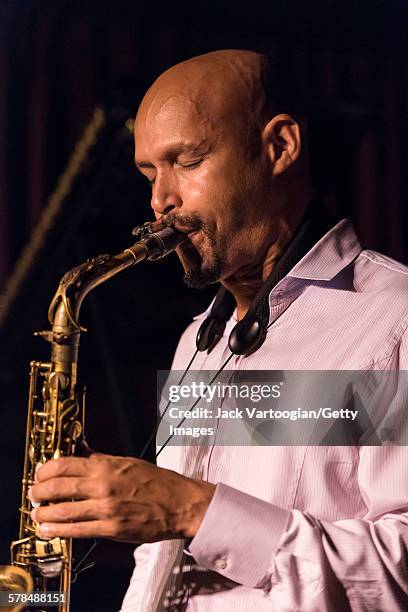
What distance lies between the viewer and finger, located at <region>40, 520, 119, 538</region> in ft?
4.17

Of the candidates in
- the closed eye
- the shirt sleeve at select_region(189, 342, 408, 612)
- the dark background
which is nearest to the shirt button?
the shirt sleeve at select_region(189, 342, 408, 612)

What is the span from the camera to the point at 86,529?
4.21 ft

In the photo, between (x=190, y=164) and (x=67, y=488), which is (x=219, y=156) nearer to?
(x=190, y=164)

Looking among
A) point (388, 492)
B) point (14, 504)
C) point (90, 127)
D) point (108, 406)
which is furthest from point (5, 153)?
point (388, 492)

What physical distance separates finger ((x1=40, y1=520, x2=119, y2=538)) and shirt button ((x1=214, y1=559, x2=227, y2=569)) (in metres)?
0.19

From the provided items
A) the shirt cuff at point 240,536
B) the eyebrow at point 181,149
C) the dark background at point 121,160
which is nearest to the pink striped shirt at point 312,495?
the shirt cuff at point 240,536

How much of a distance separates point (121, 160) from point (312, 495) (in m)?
1.43

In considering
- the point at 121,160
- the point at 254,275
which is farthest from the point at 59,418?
the point at 121,160

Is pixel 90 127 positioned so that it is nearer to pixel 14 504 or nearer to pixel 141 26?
pixel 141 26

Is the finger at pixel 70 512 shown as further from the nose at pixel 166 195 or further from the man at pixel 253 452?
the nose at pixel 166 195

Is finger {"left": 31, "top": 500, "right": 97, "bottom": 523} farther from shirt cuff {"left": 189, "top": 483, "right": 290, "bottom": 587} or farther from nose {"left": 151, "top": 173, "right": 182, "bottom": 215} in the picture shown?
nose {"left": 151, "top": 173, "right": 182, "bottom": 215}

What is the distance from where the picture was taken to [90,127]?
8.15 ft

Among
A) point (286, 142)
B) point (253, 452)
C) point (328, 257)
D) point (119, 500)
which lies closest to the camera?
point (119, 500)

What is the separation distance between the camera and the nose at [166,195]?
68.0 inches
